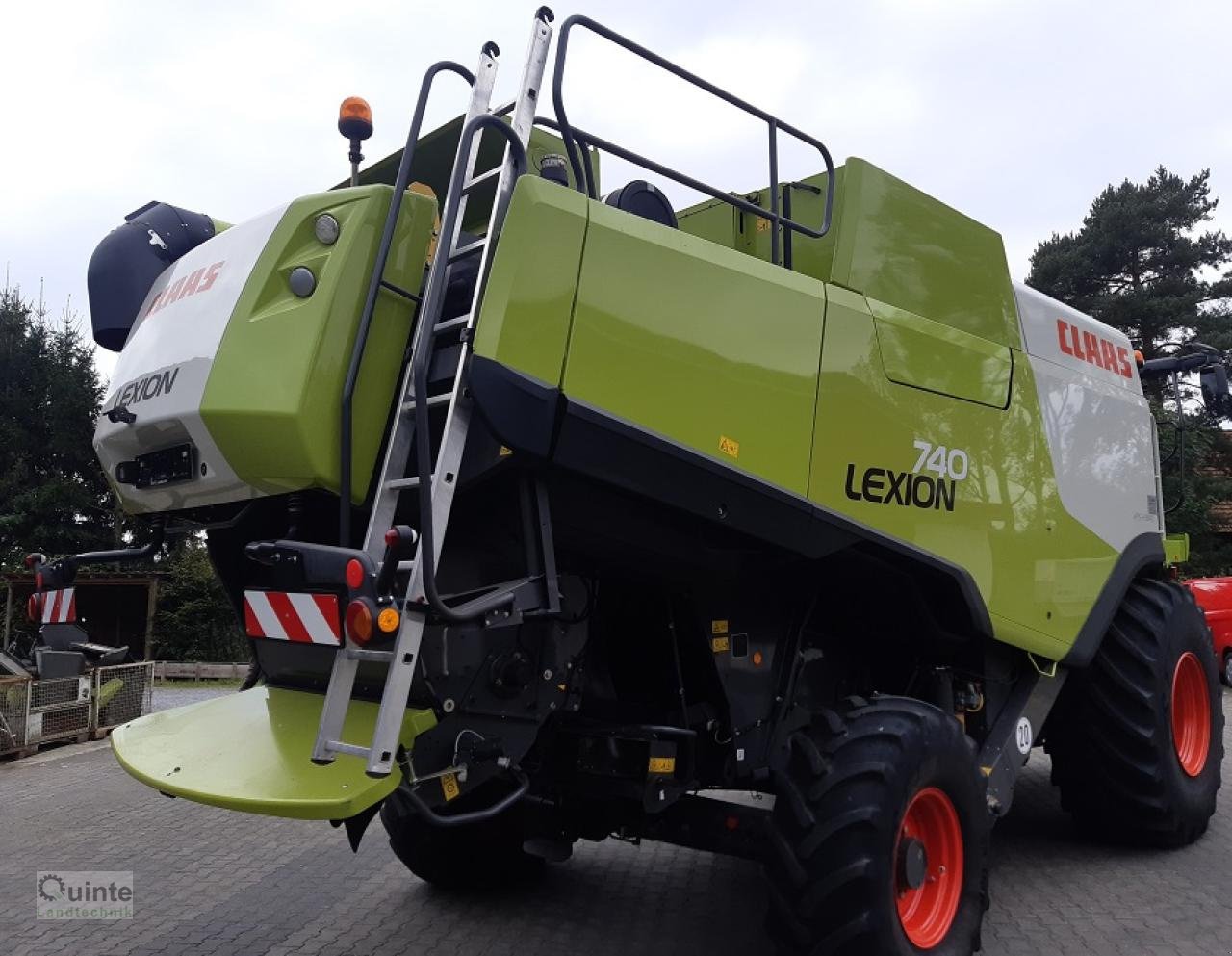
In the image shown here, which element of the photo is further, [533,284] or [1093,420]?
[1093,420]

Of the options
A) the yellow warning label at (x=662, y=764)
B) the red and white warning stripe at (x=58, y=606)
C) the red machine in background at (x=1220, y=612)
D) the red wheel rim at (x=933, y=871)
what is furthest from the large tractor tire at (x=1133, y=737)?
the red machine in background at (x=1220, y=612)

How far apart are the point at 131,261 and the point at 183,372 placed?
3.29 ft

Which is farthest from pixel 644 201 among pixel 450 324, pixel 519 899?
pixel 519 899

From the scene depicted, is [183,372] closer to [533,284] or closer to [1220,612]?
[533,284]

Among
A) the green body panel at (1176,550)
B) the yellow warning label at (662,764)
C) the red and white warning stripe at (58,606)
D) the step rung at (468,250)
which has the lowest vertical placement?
the yellow warning label at (662,764)

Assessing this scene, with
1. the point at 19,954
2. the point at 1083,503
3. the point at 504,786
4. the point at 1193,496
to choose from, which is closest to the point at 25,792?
the point at 19,954

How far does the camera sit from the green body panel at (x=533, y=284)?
Answer: 2885 mm

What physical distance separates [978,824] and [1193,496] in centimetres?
2067

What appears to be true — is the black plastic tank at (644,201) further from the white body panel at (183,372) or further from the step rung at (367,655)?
the step rung at (367,655)

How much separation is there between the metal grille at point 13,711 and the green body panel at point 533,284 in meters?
8.18

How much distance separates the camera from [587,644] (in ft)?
12.0

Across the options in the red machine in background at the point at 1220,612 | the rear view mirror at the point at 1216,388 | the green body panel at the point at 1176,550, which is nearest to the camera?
the rear view mirror at the point at 1216,388

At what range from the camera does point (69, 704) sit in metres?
9.65

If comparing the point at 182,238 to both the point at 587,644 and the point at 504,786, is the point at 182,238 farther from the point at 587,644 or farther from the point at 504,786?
the point at 504,786
